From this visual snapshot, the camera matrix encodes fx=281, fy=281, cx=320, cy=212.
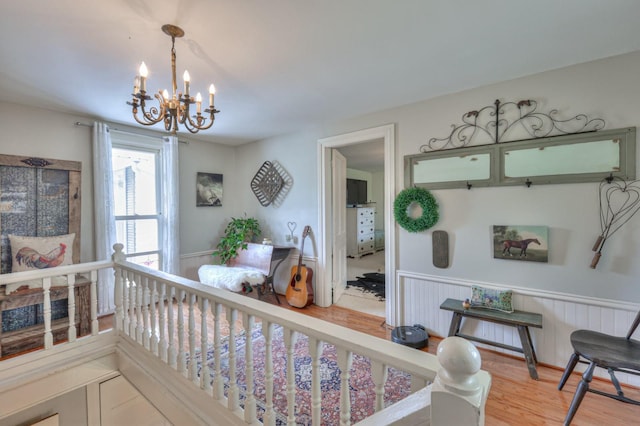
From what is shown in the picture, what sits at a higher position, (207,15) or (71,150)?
(207,15)

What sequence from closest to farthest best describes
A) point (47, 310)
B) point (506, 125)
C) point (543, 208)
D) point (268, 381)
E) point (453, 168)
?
point (268, 381) < point (47, 310) < point (543, 208) < point (506, 125) < point (453, 168)

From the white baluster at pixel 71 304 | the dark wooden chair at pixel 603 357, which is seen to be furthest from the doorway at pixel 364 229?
the white baluster at pixel 71 304

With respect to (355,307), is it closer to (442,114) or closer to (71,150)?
(442,114)

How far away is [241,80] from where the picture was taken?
238cm

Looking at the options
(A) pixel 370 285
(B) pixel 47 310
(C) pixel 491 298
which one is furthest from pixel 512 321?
(B) pixel 47 310

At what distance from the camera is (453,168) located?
2.70 metres

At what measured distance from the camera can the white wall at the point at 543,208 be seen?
203cm

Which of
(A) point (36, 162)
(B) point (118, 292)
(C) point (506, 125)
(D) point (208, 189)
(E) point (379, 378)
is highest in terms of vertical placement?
(C) point (506, 125)

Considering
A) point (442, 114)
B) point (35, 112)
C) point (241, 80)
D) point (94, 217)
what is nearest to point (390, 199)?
point (442, 114)

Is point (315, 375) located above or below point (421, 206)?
below

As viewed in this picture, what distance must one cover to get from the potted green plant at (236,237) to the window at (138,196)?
0.82 m

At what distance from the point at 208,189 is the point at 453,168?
11.3ft

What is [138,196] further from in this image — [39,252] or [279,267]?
[279,267]

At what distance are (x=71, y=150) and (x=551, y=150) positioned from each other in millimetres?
4729
